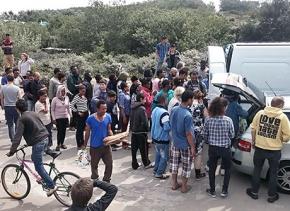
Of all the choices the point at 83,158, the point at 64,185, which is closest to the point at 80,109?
the point at 83,158

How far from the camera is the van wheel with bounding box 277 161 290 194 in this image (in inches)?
285

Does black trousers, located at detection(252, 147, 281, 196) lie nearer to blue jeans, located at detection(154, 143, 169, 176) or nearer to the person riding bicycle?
blue jeans, located at detection(154, 143, 169, 176)

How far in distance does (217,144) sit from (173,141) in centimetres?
77

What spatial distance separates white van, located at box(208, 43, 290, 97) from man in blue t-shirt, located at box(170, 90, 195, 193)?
230cm

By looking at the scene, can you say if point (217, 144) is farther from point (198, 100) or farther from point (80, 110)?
point (80, 110)

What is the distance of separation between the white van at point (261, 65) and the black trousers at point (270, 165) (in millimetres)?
2364

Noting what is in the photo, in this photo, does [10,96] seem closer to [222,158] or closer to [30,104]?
[30,104]

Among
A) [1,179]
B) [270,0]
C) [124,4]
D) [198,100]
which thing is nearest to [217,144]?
[198,100]

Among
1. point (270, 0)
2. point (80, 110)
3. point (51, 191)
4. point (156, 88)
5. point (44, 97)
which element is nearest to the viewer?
point (51, 191)

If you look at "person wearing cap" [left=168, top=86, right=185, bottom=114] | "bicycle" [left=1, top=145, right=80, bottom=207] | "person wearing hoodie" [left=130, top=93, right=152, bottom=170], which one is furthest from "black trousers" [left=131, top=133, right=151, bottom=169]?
"bicycle" [left=1, top=145, right=80, bottom=207]

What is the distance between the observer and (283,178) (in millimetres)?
7285

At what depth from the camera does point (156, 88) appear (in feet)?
34.7

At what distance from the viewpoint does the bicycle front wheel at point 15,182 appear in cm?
718

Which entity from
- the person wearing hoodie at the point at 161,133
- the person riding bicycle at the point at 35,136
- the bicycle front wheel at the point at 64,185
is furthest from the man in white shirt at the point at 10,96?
the person wearing hoodie at the point at 161,133
